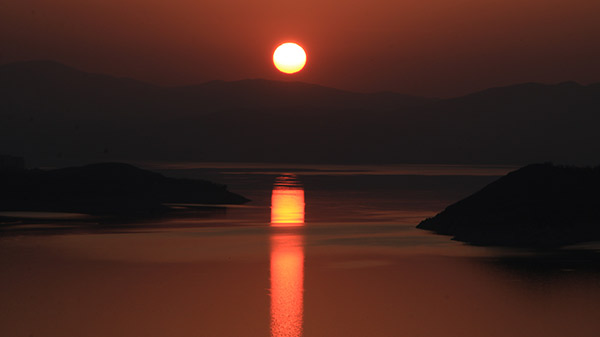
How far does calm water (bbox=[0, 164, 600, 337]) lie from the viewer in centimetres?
2128

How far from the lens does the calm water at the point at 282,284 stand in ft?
69.8

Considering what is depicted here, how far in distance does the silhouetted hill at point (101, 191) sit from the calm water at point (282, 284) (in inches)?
595

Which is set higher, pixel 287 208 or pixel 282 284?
pixel 287 208

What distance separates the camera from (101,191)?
6694 cm

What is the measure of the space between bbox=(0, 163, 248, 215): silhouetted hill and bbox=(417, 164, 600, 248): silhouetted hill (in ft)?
75.2

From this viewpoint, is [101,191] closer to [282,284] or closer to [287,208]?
[287,208]

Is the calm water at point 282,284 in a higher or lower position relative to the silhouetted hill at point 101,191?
lower

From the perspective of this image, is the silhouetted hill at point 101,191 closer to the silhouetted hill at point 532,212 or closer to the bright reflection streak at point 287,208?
the bright reflection streak at point 287,208

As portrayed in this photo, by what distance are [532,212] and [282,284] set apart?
18975 millimetres

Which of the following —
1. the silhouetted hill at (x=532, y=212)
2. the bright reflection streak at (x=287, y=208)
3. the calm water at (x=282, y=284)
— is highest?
the bright reflection streak at (x=287, y=208)

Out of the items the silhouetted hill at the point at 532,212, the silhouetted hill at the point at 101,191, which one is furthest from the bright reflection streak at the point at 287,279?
the silhouetted hill at the point at 101,191

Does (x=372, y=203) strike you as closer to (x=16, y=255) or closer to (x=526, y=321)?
(x=16, y=255)

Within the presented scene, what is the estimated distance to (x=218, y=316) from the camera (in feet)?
72.7

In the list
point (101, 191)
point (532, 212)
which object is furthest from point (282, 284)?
point (101, 191)
